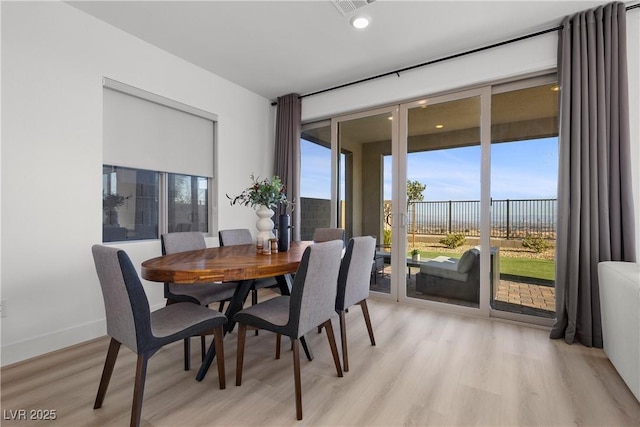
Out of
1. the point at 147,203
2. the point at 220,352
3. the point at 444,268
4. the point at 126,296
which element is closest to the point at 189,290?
the point at 220,352

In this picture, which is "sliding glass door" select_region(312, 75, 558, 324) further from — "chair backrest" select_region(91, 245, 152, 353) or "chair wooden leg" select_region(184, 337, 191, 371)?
"chair backrest" select_region(91, 245, 152, 353)

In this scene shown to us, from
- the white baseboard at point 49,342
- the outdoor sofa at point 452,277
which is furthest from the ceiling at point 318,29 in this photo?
the white baseboard at point 49,342

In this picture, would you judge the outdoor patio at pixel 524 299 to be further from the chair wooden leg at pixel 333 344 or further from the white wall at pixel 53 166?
the white wall at pixel 53 166

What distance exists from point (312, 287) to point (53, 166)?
7.54 ft

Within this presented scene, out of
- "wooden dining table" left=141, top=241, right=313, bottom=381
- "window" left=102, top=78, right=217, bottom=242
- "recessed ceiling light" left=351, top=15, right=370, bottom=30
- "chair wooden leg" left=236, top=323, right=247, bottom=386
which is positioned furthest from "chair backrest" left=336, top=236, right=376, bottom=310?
"window" left=102, top=78, right=217, bottom=242

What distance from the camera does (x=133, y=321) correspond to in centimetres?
141

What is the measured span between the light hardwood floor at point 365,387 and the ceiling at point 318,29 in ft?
9.02

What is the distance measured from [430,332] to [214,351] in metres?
1.85

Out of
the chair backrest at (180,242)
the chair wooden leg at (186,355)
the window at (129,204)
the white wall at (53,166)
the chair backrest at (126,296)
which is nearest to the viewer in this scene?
the chair backrest at (126,296)

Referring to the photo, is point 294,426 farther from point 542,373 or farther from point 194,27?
point 194,27

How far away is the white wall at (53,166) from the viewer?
214 centimetres

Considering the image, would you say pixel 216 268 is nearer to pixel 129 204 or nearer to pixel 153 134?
pixel 129 204

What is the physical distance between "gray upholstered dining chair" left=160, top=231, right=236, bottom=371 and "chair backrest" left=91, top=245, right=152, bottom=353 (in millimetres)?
617

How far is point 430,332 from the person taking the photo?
2.70 meters
